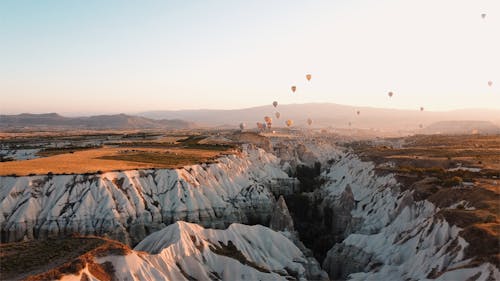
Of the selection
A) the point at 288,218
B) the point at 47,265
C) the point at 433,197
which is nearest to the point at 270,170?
the point at 288,218

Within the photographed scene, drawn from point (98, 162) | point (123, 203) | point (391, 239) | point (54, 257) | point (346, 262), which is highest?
point (98, 162)

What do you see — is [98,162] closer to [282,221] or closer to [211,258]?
[282,221]

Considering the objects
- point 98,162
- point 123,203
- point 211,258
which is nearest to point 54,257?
point 211,258

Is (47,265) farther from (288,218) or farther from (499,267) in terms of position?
(288,218)

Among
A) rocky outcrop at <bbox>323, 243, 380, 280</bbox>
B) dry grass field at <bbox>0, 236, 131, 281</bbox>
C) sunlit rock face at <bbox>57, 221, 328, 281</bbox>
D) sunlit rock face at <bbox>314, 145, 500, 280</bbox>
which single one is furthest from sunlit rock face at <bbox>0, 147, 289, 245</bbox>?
rocky outcrop at <bbox>323, 243, 380, 280</bbox>

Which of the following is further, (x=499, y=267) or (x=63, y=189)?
(x=63, y=189)

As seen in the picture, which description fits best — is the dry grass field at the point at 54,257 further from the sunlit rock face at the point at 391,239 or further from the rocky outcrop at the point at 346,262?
the rocky outcrop at the point at 346,262

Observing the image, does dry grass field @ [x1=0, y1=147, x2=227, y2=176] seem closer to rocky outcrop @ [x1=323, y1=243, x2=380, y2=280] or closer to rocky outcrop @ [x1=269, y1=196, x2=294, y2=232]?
rocky outcrop @ [x1=269, y1=196, x2=294, y2=232]

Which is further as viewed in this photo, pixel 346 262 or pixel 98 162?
pixel 98 162

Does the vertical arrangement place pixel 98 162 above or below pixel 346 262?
above
